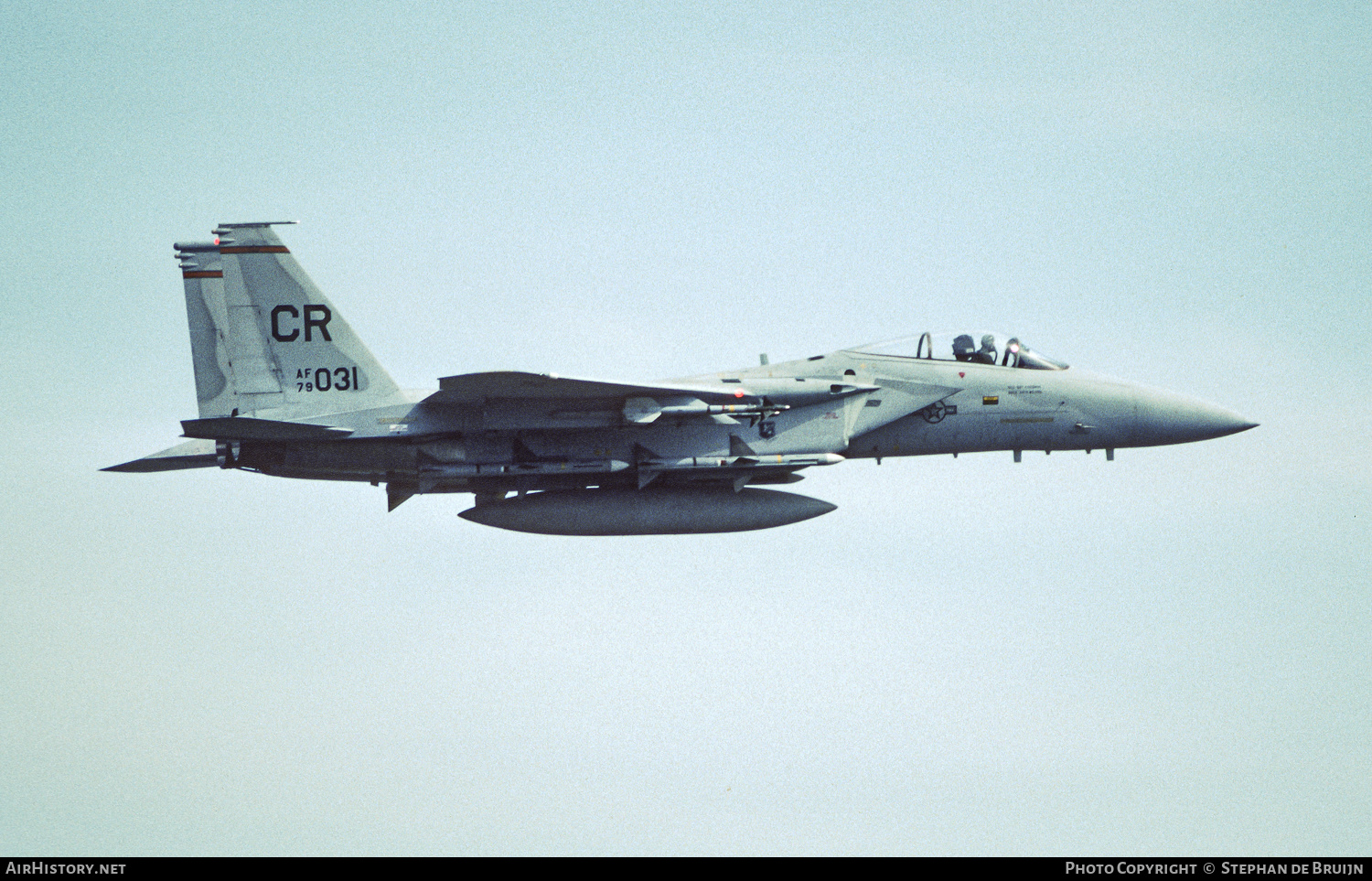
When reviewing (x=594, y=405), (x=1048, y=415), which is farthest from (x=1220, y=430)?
(x=594, y=405)

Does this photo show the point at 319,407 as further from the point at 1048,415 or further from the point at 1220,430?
the point at 1220,430

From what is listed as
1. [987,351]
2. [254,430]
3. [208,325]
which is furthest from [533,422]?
[987,351]

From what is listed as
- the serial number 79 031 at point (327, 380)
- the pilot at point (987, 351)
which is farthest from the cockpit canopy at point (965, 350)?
the serial number 79 031 at point (327, 380)

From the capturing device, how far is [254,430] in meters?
20.7

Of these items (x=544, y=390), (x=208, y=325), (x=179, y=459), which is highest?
(x=208, y=325)

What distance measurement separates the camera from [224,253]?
21266 millimetres

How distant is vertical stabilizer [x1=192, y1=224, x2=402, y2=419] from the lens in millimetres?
21109

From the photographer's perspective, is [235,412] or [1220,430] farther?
[1220,430]

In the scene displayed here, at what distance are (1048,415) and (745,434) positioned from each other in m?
4.71

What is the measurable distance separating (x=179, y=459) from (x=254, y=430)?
2.03 metres

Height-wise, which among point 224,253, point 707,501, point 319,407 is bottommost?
point 707,501

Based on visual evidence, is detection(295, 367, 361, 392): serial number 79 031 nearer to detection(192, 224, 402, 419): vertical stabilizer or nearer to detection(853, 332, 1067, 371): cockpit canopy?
detection(192, 224, 402, 419): vertical stabilizer

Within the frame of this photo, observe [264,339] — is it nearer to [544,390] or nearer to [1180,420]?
[544,390]

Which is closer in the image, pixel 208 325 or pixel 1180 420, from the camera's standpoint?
pixel 208 325
